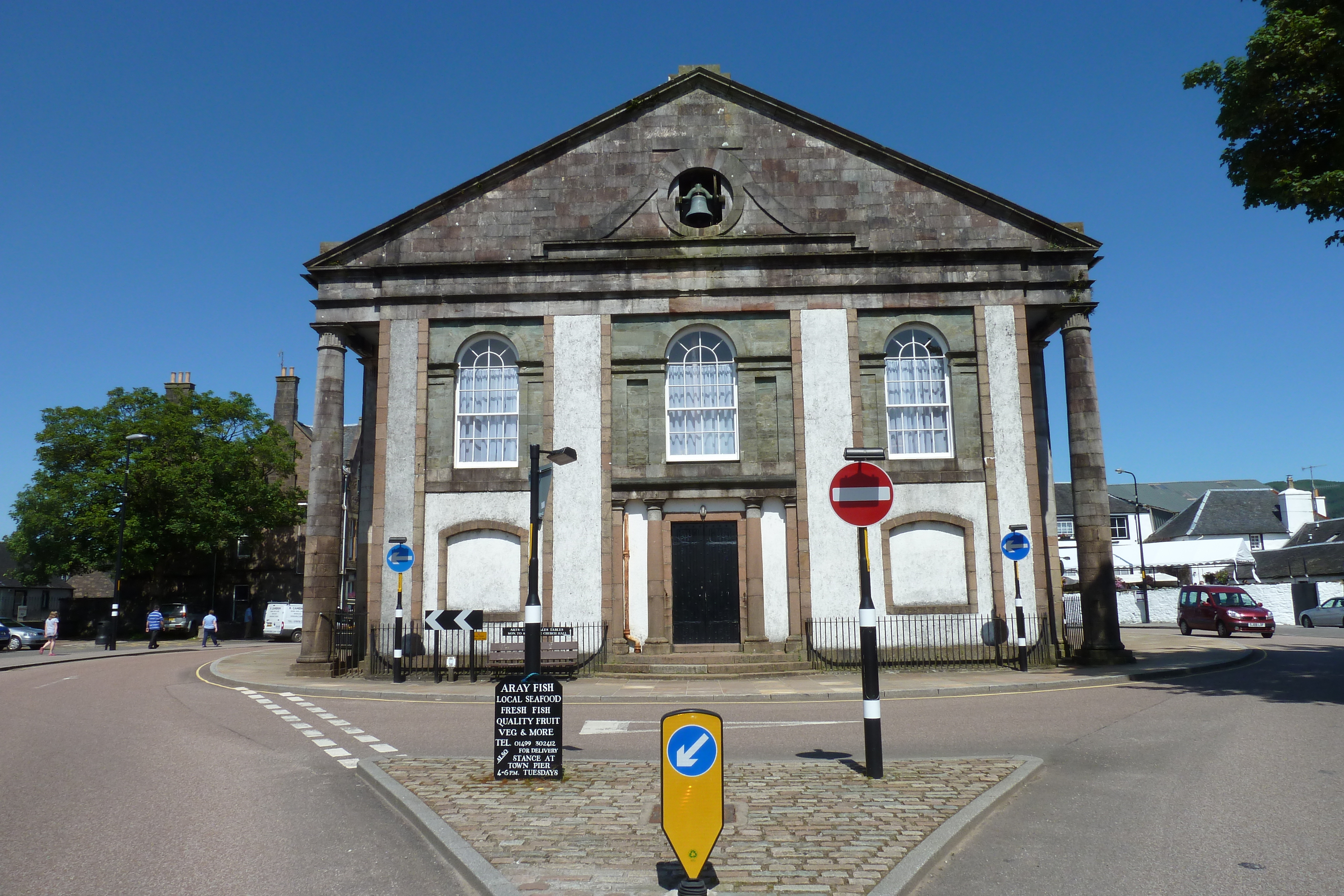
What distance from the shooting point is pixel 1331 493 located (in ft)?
317

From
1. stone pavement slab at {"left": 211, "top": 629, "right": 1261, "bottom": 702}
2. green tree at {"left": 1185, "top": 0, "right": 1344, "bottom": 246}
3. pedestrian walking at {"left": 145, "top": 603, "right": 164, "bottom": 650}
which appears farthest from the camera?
pedestrian walking at {"left": 145, "top": 603, "right": 164, "bottom": 650}

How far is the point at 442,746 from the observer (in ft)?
36.2

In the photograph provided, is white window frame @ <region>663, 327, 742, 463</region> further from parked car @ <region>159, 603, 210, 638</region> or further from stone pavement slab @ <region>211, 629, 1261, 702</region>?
parked car @ <region>159, 603, 210, 638</region>

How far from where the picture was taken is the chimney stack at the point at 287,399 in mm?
55094

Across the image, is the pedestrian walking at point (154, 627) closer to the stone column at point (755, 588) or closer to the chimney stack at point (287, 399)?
the chimney stack at point (287, 399)

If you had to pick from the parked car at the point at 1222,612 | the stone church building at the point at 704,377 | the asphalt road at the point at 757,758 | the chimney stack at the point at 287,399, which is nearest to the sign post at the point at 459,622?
the stone church building at the point at 704,377

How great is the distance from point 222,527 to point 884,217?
36.3m

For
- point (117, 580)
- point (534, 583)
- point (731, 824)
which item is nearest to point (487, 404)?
point (534, 583)

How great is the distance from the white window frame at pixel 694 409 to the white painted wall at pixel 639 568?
Answer: 1.35 meters

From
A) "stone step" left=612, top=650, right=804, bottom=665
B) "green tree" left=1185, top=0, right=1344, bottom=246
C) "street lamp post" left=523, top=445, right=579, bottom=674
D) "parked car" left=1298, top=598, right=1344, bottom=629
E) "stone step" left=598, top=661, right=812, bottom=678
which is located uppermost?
"green tree" left=1185, top=0, right=1344, bottom=246

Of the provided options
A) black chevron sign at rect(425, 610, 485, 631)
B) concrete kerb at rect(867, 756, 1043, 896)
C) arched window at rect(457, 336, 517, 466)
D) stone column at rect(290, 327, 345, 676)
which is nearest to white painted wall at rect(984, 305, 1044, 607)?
arched window at rect(457, 336, 517, 466)

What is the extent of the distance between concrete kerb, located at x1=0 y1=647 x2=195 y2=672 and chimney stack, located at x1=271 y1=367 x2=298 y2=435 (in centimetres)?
1992

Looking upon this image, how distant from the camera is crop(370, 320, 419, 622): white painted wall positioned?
20.6 metres

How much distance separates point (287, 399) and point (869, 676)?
173ft
